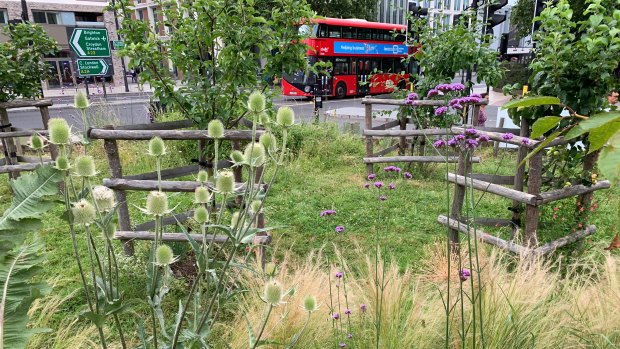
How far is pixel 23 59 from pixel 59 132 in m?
5.79

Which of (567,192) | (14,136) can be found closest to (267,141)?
(567,192)

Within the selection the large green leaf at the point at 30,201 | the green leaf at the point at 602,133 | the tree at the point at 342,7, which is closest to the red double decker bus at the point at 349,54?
the tree at the point at 342,7

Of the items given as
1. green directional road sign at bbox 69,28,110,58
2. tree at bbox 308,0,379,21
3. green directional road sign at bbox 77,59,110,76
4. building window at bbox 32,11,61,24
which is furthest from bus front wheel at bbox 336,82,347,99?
building window at bbox 32,11,61,24

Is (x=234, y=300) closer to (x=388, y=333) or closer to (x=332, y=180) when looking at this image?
(x=388, y=333)

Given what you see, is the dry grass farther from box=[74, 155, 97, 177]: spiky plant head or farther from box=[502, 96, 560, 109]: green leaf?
box=[502, 96, 560, 109]: green leaf

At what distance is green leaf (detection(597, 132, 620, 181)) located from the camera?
23.2 inches

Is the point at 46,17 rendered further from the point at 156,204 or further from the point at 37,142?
the point at 156,204

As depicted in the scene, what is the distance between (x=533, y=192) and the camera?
10.1 feet

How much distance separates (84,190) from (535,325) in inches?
85.5

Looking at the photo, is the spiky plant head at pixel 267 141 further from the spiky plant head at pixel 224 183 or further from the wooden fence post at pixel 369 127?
the wooden fence post at pixel 369 127

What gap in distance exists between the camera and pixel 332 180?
668 cm

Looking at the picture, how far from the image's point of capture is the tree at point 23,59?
17.9 feet

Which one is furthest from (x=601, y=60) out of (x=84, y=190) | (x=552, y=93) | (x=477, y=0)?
(x=477, y=0)

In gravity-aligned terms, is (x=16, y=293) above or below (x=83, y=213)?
below
